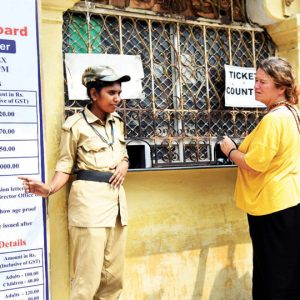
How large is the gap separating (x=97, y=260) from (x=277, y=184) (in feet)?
4.05

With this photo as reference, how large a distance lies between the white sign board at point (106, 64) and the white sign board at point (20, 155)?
2.46 feet

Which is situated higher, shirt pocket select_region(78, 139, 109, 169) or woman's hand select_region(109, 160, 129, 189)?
shirt pocket select_region(78, 139, 109, 169)

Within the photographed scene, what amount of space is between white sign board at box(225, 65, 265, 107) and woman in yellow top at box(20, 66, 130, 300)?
1.47m

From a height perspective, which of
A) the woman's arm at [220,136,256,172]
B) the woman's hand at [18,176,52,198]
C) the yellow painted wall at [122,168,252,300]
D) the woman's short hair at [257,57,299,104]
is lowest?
the yellow painted wall at [122,168,252,300]

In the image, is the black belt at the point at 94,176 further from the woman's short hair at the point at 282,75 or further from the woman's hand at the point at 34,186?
the woman's short hair at the point at 282,75

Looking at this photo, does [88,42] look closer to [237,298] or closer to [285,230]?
[285,230]

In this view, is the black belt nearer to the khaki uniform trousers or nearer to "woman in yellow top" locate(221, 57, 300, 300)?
the khaki uniform trousers

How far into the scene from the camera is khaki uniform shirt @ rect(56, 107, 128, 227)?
9.92 ft

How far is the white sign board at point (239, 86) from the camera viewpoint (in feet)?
14.2

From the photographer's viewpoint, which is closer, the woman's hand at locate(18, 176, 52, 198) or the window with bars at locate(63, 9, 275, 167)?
the woman's hand at locate(18, 176, 52, 198)

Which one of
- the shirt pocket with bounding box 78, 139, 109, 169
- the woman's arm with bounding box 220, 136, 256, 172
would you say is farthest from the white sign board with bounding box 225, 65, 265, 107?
the shirt pocket with bounding box 78, 139, 109, 169

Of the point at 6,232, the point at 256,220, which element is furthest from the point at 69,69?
the point at 256,220

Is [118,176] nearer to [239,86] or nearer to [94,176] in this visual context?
[94,176]

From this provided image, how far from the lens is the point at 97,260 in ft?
9.86
